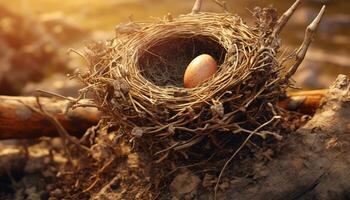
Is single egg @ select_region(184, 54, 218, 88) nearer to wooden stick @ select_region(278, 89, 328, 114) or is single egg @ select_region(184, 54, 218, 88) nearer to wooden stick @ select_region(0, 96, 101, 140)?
wooden stick @ select_region(278, 89, 328, 114)

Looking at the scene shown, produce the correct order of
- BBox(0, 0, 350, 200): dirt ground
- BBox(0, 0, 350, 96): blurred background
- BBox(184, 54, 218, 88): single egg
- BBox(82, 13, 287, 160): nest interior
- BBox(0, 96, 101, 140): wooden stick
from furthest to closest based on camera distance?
BBox(0, 0, 350, 96): blurred background, BBox(0, 96, 101, 140): wooden stick, BBox(184, 54, 218, 88): single egg, BBox(0, 0, 350, 200): dirt ground, BBox(82, 13, 287, 160): nest interior

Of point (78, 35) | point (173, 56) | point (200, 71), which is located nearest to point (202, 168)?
point (200, 71)

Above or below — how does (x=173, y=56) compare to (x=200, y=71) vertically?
above

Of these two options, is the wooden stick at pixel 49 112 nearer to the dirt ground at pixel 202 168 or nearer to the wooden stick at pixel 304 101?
the wooden stick at pixel 304 101

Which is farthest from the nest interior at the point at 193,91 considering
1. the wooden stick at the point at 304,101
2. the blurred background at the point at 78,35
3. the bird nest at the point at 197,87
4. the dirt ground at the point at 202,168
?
the blurred background at the point at 78,35

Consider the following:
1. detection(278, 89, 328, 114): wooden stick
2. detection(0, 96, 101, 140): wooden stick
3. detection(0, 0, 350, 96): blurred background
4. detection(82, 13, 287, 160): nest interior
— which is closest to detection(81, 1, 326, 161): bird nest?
detection(82, 13, 287, 160): nest interior

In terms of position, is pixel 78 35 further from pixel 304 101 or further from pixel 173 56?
pixel 304 101
